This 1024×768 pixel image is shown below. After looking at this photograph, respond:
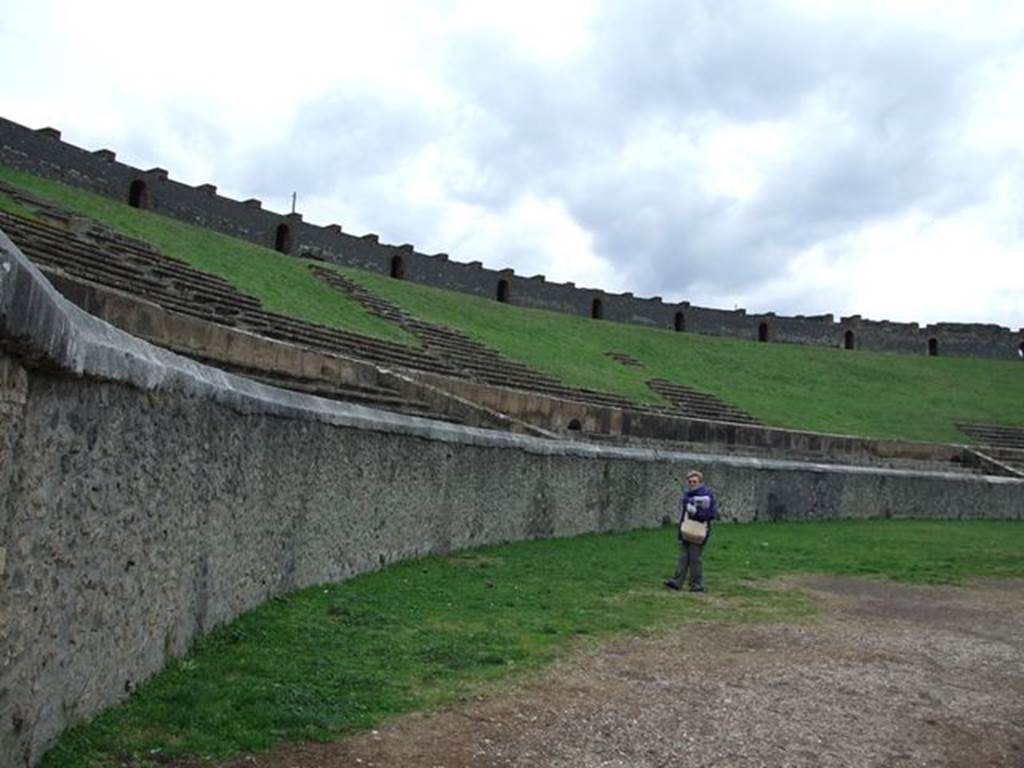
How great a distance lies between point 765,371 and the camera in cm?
4341

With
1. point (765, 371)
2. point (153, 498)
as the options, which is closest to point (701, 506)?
point (153, 498)

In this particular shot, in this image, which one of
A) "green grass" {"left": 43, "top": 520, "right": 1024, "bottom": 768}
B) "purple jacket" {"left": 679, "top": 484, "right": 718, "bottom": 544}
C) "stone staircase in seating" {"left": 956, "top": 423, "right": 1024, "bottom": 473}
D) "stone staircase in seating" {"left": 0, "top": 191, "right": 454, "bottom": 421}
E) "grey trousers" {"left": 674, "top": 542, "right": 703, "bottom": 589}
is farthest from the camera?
"stone staircase in seating" {"left": 956, "top": 423, "right": 1024, "bottom": 473}

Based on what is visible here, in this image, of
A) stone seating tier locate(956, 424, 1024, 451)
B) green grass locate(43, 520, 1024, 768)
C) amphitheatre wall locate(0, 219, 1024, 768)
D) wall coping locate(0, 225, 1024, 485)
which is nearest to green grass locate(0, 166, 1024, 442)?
stone seating tier locate(956, 424, 1024, 451)

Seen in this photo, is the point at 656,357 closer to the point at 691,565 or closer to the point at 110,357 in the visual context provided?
the point at 691,565

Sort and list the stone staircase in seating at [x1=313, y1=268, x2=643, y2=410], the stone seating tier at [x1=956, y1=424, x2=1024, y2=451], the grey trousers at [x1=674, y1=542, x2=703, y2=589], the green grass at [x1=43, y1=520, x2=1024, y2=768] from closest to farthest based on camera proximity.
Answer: the green grass at [x1=43, y1=520, x2=1024, y2=768], the grey trousers at [x1=674, y1=542, x2=703, y2=589], the stone staircase in seating at [x1=313, y1=268, x2=643, y2=410], the stone seating tier at [x1=956, y1=424, x2=1024, y2=451]

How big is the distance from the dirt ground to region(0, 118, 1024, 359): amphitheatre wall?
3009 centimetres

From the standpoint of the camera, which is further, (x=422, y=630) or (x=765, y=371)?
(x=765, y=371)

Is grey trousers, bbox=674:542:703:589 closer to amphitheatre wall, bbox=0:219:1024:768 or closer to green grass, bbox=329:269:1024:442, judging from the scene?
amphitheatre wall, bbox=0:219:1024:768

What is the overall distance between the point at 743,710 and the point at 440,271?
41.1m

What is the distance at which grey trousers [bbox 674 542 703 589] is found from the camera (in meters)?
10.3

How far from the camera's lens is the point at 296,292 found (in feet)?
92.6

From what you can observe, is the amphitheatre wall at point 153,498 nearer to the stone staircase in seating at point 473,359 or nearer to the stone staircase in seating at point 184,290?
the stone staircase in seating at point 184,290

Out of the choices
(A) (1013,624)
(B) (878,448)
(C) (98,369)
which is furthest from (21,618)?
(B) (878,448)

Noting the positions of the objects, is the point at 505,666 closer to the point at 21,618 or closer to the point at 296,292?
the point at 21,618
